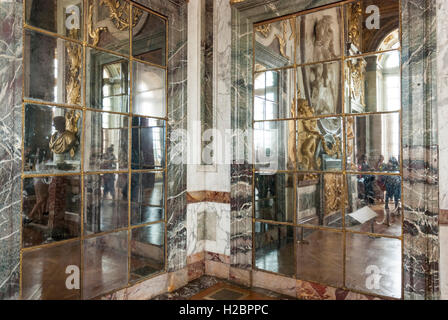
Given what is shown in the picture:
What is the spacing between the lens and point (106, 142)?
9.33 feet

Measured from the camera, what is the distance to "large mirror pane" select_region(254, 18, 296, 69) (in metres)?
3.25

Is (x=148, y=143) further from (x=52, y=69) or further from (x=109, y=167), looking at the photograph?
(x=52, y=69)

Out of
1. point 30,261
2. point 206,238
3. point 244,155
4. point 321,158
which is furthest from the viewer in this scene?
point 206,238

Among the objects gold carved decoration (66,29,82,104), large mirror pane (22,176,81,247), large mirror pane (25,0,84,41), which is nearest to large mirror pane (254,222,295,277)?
large mirror pane (22,176,81,247)

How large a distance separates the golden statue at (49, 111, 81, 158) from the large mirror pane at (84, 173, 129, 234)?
30 cm

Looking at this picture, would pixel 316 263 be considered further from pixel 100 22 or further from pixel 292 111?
pixel 100 22

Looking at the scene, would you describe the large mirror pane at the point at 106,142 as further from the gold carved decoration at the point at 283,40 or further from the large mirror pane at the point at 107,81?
the gold carved decoration at the point at 283,40

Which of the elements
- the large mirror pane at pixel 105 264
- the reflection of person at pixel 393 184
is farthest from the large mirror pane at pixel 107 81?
the reflection of person at pixel 393 184

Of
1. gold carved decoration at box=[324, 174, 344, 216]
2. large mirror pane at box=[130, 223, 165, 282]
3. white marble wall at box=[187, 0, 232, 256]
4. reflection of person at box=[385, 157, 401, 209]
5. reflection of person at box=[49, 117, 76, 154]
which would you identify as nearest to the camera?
reflection of person at box=[49, 117, 76, 154]

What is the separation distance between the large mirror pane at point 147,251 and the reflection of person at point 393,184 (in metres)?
2.13

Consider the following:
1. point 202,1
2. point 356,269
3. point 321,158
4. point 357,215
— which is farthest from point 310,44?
point 356,269

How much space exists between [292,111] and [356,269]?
5.12 ft

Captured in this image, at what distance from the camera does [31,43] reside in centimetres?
238

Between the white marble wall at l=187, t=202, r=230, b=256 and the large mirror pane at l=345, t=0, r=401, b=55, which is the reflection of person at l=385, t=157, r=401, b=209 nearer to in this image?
the large mirror pane at l=345, t=0, r=401, b=55
